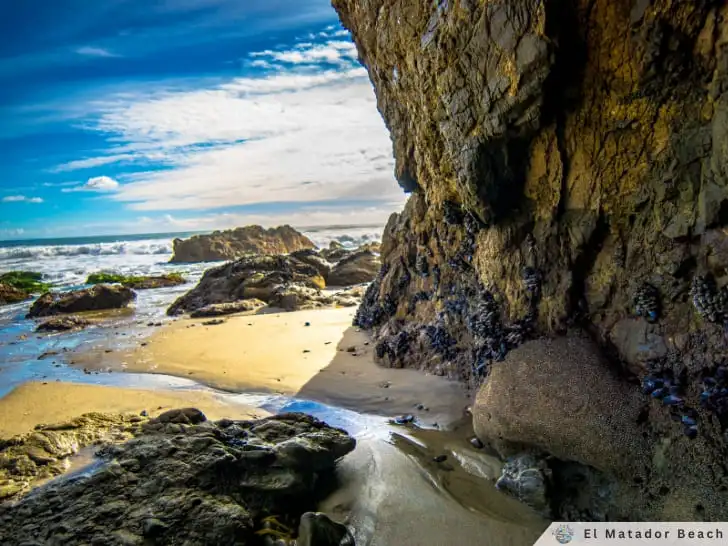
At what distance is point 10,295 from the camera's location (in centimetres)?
1677

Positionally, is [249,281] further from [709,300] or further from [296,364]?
[709,300]

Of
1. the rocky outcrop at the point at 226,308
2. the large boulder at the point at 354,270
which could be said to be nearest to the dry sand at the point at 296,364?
the rocky outcrop at the point at 226,308

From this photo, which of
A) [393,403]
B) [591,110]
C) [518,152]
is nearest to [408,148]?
[518,152]

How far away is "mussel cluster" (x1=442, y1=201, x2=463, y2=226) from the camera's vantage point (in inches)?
218

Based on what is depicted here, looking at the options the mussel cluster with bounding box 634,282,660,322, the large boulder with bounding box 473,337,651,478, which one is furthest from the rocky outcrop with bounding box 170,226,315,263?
the mussel cluster with bounding box 634,282,660,322

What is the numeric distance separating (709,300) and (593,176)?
1.39m

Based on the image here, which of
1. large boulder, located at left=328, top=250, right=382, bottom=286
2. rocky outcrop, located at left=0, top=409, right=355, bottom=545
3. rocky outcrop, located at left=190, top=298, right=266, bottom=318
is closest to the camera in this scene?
rocky outcrop, located at left=0, top=409, right=355, bottom=545

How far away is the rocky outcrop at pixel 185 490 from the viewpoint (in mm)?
2727

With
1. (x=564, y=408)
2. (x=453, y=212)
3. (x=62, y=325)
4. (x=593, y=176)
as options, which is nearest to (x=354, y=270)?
(x=62, y=325)

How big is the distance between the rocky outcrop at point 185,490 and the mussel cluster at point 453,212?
3.09 meters

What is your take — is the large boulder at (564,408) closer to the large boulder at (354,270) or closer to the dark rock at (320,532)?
the dark rock at (320,532)

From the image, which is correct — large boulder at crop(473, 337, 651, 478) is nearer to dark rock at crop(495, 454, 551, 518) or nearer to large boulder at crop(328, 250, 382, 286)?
dark rock at crop(495, 454, 551, 518)

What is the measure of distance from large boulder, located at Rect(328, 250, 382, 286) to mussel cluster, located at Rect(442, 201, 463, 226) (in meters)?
11.2

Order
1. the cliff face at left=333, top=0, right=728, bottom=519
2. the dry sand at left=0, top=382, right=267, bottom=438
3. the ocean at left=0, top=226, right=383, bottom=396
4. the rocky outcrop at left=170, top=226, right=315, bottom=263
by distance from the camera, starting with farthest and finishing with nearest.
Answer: the rocky outcrop at left=170, top=226, right=315, bottom=263, the ocean at left=0, top=226, right=383, bottom=396, the dry sand at left=0, top=382, right=267, bottom=438, the cliff face at left=333, top=0, right=728, bottom=519
